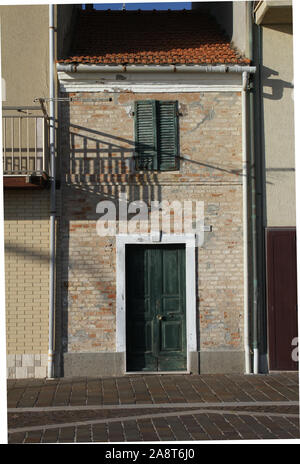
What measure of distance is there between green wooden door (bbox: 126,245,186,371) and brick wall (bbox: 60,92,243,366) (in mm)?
330

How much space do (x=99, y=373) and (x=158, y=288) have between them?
1820 millimetres

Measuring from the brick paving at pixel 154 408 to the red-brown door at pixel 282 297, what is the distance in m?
0.35

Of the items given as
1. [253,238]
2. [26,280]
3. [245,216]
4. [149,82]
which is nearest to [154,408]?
[26,280]

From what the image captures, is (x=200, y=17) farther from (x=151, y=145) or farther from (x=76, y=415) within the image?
(x=76, y=415)

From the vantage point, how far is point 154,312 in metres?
10.9

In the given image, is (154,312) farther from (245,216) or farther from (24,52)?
(24,52)

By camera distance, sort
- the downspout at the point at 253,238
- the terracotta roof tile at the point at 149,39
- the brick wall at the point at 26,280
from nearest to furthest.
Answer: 1. the brick wall at the point at 26,280
2. the downspout at the point at 253,238
3. the terracotta roof tile at the point at 149,39

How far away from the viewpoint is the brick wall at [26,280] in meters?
10.7

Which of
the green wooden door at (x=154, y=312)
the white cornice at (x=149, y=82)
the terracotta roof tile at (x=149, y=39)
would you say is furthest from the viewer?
the terracotta roof tile at (x=149, y=39)

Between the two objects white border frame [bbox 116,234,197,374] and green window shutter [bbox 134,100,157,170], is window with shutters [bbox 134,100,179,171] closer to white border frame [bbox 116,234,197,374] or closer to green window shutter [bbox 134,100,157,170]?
green window shutter [bbox 134,100,157,170]

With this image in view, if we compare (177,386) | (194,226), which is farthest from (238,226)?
(177,386)

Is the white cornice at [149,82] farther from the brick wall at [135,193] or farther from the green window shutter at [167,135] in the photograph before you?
the green window shutter at [167,135]

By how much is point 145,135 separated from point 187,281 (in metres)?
2.75

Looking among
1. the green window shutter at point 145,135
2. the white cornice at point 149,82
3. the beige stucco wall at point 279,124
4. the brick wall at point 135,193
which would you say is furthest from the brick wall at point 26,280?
the beige stucco wall at point 279,124
